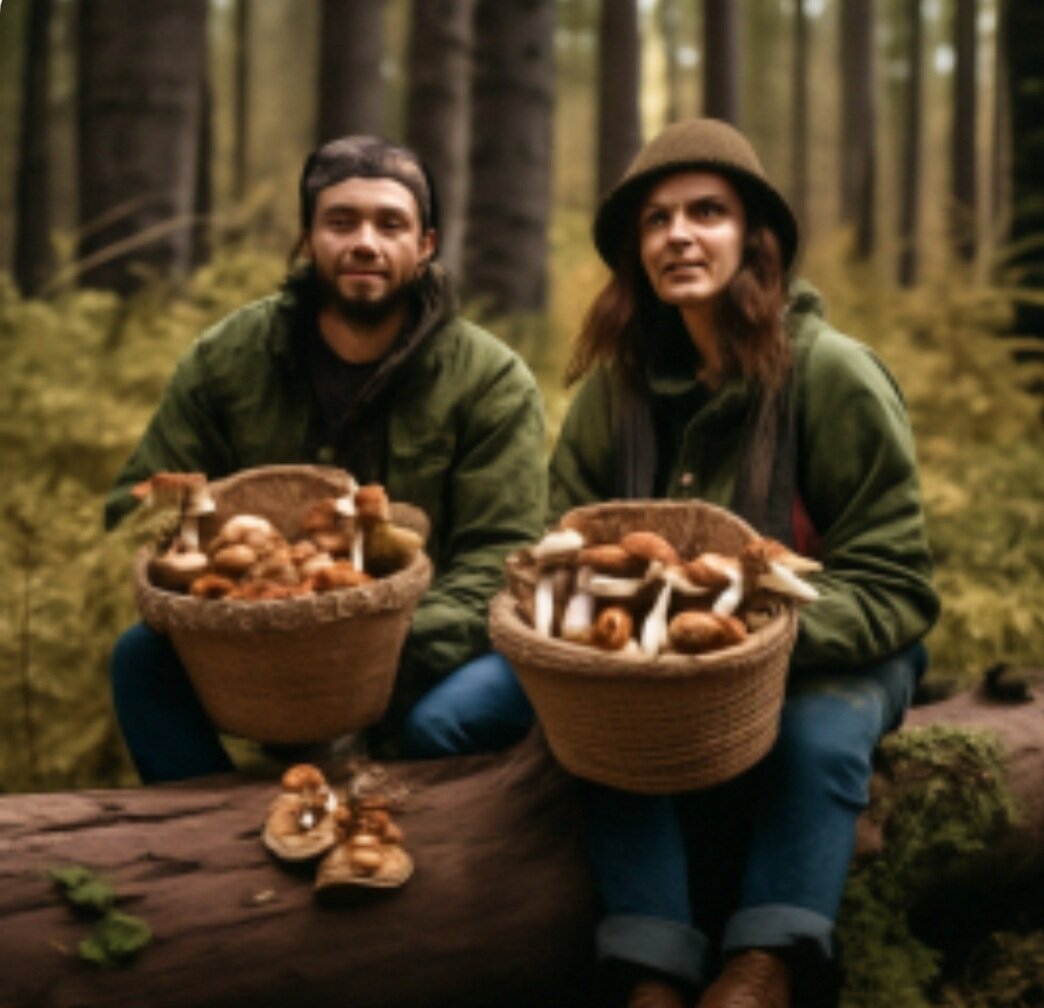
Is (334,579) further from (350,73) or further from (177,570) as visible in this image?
(350,73)

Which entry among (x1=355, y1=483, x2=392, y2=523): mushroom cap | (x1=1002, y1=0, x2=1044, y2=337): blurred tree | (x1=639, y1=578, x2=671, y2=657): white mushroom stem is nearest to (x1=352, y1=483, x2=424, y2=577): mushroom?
(x1=355, y1=483, x2=392, y2=523): mushroom cap

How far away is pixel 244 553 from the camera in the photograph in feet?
9.20

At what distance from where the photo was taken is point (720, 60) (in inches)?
356

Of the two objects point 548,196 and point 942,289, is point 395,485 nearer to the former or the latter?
point 548,196

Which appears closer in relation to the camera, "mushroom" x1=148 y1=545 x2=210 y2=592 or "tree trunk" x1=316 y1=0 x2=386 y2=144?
"mushroom" x1=148 y1=545 x2=210 y2=592

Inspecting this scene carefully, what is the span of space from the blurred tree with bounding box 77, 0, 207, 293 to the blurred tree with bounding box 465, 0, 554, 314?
1.91m

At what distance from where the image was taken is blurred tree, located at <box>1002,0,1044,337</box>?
7449 mm

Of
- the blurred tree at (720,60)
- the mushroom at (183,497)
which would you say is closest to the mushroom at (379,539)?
the mushroom at (183,497)

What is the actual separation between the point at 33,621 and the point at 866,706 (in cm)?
268

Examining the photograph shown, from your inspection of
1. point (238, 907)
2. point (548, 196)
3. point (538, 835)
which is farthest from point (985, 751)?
point (548, 196)

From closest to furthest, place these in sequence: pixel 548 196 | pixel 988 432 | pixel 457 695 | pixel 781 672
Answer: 1. pixel 781 672
2. pixel 457 695
3. pixel 988 432
4. pixel 548 196

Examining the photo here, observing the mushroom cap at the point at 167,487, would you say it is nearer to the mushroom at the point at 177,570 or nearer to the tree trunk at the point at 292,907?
the mushroom at the point at 177,570

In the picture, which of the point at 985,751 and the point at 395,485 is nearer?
the point at 985,751

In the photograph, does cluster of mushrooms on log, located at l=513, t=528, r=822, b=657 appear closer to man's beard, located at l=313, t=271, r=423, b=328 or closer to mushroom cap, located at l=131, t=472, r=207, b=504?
mushroom cap, located at l=131, t=472, r=207, b=504
